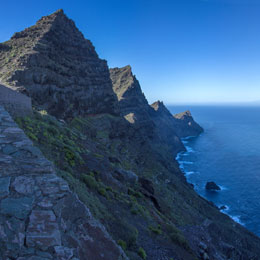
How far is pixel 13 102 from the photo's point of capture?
1147 centimetres

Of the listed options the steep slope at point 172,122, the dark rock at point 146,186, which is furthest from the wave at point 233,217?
the steep slope at point 172,122

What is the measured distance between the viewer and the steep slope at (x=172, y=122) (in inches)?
5033

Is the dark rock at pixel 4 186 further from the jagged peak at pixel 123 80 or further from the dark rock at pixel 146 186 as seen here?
the jagged peak at pixel 123 80

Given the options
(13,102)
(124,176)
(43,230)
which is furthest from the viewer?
(124,176)

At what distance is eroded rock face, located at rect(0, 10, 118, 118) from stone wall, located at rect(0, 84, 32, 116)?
9064 mm

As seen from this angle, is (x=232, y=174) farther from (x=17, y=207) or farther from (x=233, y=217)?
(x=17, y=207)

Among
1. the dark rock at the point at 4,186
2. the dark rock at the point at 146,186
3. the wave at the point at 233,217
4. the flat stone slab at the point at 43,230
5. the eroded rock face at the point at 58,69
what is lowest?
the wave at the point at 233,217

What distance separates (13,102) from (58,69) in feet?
91.4

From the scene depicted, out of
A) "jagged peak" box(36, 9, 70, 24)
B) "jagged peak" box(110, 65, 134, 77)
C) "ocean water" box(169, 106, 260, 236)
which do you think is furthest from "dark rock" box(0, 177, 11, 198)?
"jagged peak" box(110, 65, 134, 77)

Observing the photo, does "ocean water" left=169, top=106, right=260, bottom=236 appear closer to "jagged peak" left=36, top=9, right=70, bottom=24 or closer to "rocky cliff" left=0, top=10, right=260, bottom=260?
"rocky cliff" left=0, top=10, right=260, bottom=260

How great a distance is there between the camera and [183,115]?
173m

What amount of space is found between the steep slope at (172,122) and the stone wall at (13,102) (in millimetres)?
113508

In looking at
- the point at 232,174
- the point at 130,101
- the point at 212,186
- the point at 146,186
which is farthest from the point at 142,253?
the point at 130,101

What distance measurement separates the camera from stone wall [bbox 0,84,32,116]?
1032cm
